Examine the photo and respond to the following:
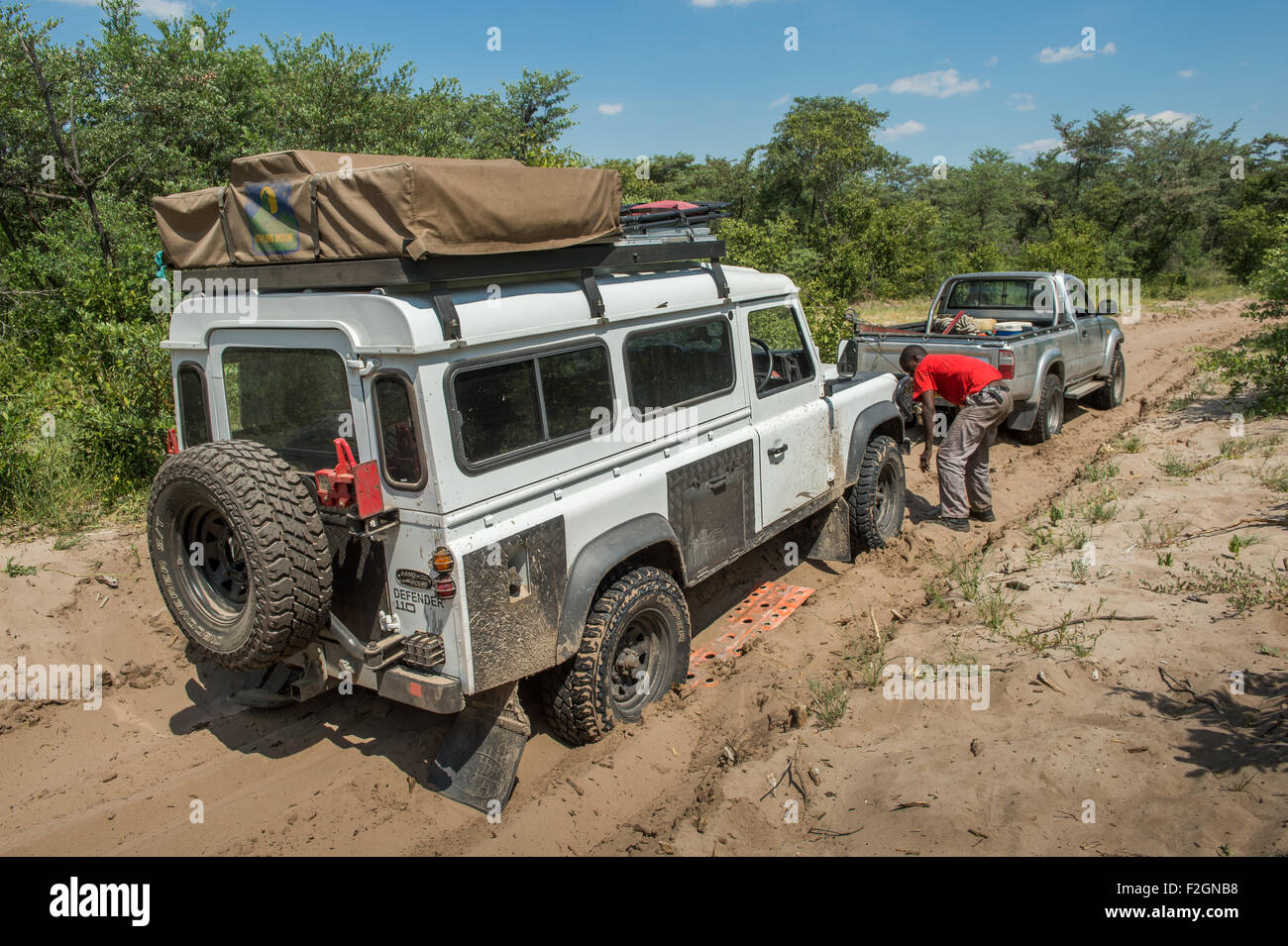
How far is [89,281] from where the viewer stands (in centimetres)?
692

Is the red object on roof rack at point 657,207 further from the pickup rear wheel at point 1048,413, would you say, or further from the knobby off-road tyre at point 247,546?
the pickup rear wheel at point 1048,413

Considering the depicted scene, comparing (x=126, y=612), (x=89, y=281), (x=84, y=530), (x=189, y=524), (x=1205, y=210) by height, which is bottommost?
(x=126, y=612)

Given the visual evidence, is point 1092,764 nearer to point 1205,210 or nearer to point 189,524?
point 189,524

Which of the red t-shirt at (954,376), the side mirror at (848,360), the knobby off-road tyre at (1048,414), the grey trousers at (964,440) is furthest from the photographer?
the knobby off-road tyre at (1048,414)

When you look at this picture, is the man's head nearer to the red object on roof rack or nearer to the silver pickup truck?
the silver pickup truck

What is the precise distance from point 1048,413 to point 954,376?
3464 millimetres

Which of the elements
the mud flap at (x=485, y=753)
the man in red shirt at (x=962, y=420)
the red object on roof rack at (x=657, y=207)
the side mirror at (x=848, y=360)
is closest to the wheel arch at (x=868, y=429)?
the side mirror at (x=848, y=360)

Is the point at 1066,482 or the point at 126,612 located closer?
the point at 126,612

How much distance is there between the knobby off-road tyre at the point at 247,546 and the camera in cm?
347

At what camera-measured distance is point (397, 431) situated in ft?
11.8

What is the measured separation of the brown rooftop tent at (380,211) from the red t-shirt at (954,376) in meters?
4.07

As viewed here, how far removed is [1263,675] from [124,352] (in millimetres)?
7744

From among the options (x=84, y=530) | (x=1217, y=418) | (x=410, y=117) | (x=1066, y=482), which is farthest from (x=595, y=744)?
(x=410, y=117)

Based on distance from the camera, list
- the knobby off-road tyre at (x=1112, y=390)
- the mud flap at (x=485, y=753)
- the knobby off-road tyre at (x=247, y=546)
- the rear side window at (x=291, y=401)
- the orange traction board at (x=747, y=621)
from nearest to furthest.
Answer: the knobby off-road tyre at (x=247, y=546) < the rear side window at (x=291, y=401) < the mud flap at (x=485, y=753) < the orange traction board at (x=747, y=621) < the knobby off-road tyre at (x=1112, y=390)
